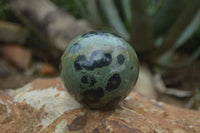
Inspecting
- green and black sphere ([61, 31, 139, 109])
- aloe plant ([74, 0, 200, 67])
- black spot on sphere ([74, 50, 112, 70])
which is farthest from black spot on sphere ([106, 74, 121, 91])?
aloe plant ([74, 0, 200, 67])

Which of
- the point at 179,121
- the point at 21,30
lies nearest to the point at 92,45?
the point at 179,121

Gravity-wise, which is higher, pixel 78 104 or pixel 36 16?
pixel 36 16

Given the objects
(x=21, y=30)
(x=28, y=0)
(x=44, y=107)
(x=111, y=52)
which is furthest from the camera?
(x=21, y=30)

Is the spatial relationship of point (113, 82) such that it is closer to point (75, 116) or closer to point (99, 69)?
point (99, 69)

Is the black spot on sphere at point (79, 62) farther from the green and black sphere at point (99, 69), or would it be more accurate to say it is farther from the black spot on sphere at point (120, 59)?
the black spot on sphere at point (120, 59)

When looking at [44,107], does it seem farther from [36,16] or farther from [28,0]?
[28,0]

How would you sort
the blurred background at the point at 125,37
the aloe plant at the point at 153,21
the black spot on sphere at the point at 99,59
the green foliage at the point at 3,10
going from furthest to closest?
the green foliage at the point at 3,10
the blurred background at the point at 125,37
the aloe plant at the point at 153,21
the black spot on sphere at the point at 99,59

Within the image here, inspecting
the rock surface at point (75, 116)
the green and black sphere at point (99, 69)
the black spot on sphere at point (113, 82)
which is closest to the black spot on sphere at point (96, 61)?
the green and black sphere at point (99, 69)
